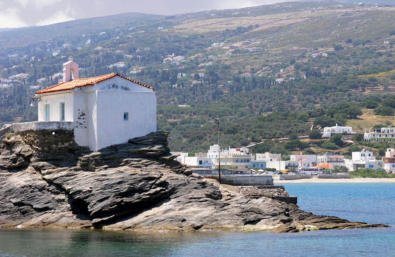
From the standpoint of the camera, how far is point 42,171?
5222cm

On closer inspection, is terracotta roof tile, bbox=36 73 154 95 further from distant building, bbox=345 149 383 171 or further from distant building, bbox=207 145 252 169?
distant building, bbox=345 149 383 171

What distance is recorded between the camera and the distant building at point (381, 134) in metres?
182

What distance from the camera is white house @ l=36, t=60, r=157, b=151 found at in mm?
53156

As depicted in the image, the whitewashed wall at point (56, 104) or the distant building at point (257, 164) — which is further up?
the whitewashed wall at point (56, 104)

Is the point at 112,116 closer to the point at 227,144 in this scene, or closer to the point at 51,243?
the point at 51,243

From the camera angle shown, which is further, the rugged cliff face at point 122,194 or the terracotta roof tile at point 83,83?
the terracotta roof tile at point 83,83

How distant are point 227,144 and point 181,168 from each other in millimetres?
132084

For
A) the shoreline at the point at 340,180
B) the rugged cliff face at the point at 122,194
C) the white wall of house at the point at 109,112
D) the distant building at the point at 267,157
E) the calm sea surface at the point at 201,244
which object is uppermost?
the white wall of house at the point at 109,112

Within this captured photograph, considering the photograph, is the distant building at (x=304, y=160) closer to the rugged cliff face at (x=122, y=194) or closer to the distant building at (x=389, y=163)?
the distant building at (x=389, y=163)

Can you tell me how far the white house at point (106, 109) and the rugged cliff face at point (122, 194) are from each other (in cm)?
65

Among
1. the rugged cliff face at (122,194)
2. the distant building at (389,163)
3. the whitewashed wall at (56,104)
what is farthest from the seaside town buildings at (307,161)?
the rugged cliff face at (122,194)

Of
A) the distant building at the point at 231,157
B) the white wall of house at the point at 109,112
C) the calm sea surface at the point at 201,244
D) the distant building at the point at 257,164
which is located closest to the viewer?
the calm sea surface at the point at 201,244

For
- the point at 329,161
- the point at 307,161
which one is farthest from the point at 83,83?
the point at 329,161

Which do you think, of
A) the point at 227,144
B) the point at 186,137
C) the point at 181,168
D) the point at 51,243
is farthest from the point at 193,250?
the point at 186,137
